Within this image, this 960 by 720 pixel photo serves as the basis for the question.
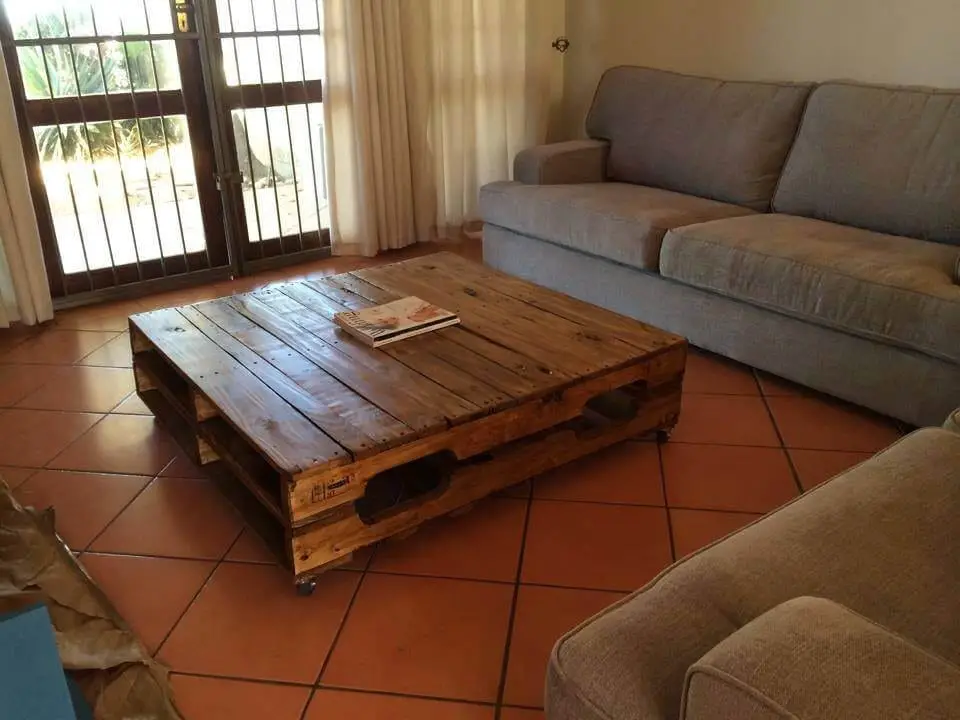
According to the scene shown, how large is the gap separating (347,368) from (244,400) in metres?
0.25

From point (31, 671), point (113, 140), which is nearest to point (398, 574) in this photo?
point (31, 671)

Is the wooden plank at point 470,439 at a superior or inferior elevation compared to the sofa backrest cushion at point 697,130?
inferior

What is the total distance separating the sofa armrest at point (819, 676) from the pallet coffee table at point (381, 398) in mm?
924

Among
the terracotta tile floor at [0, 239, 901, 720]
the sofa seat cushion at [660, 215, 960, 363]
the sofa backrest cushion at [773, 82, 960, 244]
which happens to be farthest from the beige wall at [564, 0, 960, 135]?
the terracotta tile floor at [0, 239, 901, 720]

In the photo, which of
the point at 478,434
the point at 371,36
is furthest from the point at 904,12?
the point at 478,434

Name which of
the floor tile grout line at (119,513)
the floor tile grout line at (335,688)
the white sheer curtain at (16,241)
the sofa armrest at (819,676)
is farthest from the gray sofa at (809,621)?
the white sheer curtain at (16,241)

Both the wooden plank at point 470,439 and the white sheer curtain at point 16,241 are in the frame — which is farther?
the white sheer curtain at point 16,241

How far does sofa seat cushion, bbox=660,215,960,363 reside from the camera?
2.08m

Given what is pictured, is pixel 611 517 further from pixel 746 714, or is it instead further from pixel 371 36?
pixel 371 36

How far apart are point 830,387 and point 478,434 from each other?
1158mm

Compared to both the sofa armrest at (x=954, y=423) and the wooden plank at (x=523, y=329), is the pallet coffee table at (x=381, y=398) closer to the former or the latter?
the wooden plank at (x=523, y=329)

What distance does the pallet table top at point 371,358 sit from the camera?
5.49 feet

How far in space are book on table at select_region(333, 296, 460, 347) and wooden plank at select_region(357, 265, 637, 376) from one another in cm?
7

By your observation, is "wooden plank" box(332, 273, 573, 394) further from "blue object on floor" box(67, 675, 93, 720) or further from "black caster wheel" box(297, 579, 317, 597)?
"blue object on floor" box(67, 675, 93, 720)
